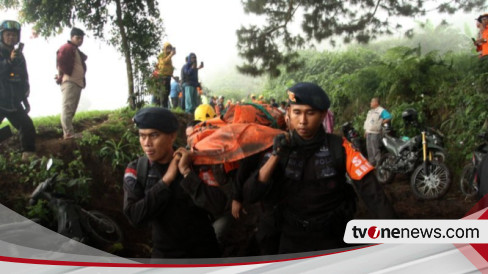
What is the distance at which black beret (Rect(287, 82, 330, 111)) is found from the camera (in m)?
0.95

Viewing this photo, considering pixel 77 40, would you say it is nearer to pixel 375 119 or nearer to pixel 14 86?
pixel 14 86

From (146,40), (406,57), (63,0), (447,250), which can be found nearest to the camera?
(63,0)

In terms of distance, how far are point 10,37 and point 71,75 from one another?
137 millimetres

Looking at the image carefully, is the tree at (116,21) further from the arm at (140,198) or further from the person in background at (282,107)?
the person in background at (282,107)

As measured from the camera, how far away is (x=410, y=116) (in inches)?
51.8

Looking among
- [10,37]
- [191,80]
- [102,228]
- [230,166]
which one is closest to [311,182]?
[230,166]

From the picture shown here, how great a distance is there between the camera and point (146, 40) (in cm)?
91

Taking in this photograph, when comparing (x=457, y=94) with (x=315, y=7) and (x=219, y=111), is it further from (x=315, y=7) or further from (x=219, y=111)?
(x=219, y=111)

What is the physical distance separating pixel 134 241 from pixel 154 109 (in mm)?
346

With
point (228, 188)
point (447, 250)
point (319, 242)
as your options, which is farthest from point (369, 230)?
point (228, 188)

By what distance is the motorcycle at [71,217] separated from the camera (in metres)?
0.75

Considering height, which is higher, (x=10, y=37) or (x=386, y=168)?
(x=10, y=37)

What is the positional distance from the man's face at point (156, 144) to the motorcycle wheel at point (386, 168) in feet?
2.76

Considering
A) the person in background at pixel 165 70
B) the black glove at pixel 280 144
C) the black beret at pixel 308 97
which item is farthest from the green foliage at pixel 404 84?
the person in background at pixel 165 70
